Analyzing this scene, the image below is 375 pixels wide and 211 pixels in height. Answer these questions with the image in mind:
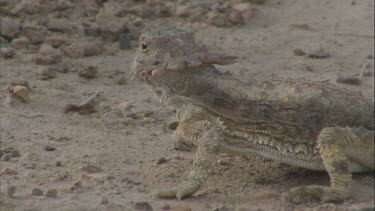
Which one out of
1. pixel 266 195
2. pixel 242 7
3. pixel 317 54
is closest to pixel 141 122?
pixel 266 195

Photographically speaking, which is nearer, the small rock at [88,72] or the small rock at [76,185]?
the small rock at [76,185]

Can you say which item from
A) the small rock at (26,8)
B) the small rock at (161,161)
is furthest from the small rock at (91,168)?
the small rock at (26,8)

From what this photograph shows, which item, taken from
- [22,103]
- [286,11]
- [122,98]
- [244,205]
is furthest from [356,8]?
[244,205]

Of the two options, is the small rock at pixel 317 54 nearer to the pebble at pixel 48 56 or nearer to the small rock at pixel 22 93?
the pebble at pixel 48 56

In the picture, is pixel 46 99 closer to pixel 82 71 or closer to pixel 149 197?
pixel 82 71

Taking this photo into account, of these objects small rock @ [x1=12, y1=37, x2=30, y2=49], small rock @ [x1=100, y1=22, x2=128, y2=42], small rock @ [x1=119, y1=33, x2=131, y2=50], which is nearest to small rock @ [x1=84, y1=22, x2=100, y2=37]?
small rock @ [x1=100, y1=22, x2=128, y2=42]

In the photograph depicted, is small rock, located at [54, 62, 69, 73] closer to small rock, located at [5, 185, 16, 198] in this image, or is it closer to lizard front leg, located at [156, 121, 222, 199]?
lizard front leg, located at [156, 121, 222, 199]

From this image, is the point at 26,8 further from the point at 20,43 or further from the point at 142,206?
the point at 142,206
